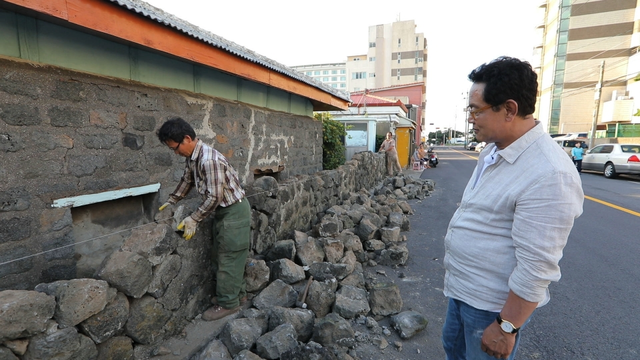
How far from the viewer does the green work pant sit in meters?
2.87

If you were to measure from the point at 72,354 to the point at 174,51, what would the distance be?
2669 mm

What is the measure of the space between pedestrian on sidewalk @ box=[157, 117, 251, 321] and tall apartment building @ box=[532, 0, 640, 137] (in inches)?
1554

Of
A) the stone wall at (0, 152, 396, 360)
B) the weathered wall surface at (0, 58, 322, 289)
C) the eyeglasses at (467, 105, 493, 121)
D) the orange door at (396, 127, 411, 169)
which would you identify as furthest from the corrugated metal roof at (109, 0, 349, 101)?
the orange door at (396, 127, 411, 169)

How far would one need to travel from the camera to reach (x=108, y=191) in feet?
10.4

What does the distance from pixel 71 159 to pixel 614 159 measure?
19.1 metres

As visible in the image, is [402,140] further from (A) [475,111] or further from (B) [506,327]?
(B) [506,327]

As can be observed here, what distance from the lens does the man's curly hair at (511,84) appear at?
1404mm

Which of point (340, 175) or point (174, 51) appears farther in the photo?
point (340, 175)

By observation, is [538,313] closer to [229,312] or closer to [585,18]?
[229,312]

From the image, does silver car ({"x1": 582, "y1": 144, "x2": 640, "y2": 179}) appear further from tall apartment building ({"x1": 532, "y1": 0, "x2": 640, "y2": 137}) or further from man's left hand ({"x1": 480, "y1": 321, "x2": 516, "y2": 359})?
tall apartment building ({"x1": 532, "y1": 0, "x2": 640, "y2": 137})

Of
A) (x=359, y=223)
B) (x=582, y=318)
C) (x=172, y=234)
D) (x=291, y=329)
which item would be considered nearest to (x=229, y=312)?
(x=291, y=329)

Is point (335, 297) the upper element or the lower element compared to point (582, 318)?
upper

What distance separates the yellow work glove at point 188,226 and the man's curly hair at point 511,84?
7.29 ft

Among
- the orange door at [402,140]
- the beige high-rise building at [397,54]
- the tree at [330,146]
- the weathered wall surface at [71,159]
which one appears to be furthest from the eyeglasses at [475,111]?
the beige high-rise building at [397,54]
